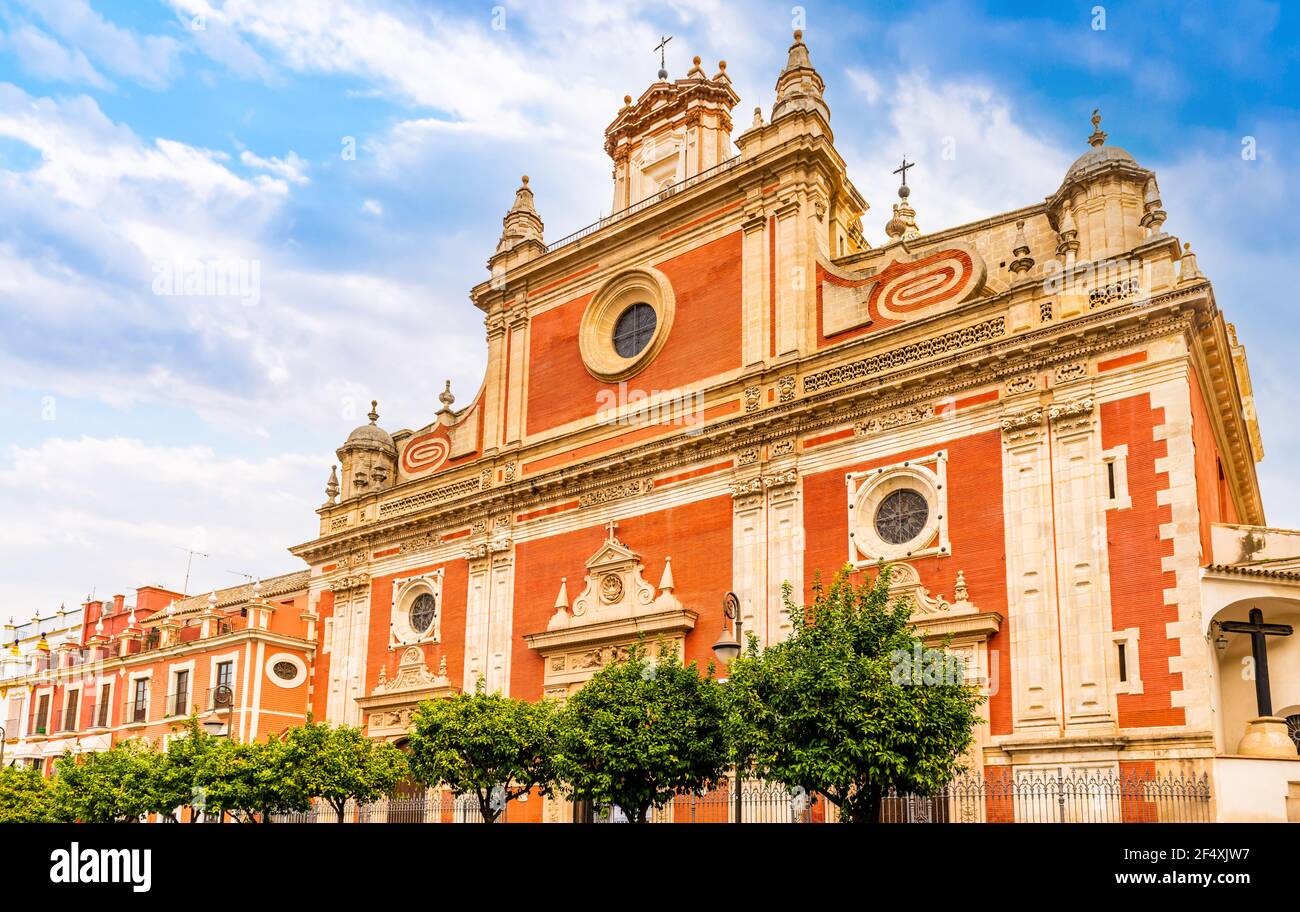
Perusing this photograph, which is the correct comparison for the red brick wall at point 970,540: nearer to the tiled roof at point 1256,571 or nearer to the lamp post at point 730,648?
the lamp post at point 730,648

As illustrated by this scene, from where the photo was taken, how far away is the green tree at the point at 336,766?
2509cm

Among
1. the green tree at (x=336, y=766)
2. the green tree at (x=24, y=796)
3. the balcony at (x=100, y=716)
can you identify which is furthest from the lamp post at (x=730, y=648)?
the balcony at (x=100, y=716)

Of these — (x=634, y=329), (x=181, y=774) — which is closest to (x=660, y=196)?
(x=634, y=329)

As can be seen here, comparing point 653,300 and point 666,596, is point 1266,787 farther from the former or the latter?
point 653,300

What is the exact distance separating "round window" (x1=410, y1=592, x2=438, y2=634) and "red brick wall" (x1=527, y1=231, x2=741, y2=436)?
5368mm

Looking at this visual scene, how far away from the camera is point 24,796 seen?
34.2 m

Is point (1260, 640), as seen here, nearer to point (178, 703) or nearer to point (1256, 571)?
point (1256, 571)

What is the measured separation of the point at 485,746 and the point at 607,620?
4849mm

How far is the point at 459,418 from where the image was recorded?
32625mm

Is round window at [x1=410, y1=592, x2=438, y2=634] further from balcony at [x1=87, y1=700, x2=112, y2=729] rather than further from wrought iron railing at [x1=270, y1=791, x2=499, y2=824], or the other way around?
balcony at [x1=87, y1=700, x2=112, y2=729]

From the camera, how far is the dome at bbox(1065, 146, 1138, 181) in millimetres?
22328

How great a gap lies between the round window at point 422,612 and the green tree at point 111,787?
706 centimetres
